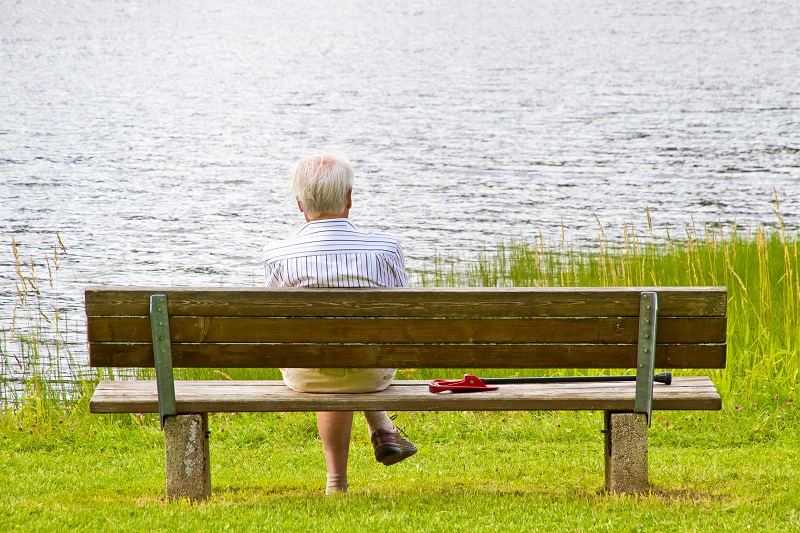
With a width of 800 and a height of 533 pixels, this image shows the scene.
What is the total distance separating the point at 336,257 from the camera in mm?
3652

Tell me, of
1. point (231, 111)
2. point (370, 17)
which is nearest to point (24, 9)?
point (370, 17)

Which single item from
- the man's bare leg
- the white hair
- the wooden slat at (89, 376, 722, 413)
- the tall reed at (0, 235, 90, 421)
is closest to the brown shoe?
the man's bare leg

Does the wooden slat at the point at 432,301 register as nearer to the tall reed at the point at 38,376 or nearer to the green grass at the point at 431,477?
the green grass at the point at 431,477

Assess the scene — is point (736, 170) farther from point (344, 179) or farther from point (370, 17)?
point (370, 17)

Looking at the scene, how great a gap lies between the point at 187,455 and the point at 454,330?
1.11 metres

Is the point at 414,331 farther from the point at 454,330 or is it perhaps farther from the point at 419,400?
the point at 419,400

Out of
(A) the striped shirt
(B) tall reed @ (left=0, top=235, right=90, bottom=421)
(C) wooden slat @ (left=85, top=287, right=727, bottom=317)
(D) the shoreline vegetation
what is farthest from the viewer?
(B) tall reed @ (left=0, top=235, right=90, bottom=421)

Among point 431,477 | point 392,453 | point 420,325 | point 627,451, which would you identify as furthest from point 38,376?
point 627,451

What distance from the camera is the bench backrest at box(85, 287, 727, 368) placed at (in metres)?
3.43

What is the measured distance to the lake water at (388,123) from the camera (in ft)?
54.9

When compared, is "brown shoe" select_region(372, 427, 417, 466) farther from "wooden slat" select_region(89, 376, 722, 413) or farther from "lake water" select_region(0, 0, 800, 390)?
"lake water" select_region(0, 0, 800, 390)

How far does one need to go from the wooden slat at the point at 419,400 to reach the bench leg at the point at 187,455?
6 cm

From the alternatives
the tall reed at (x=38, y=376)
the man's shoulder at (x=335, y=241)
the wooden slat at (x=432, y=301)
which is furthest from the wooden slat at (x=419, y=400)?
the tall reed at (x=38, y=376)

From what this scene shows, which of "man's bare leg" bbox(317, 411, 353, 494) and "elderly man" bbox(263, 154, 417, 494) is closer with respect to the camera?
"elderly man" bbox(263, 154, 417, 494)
